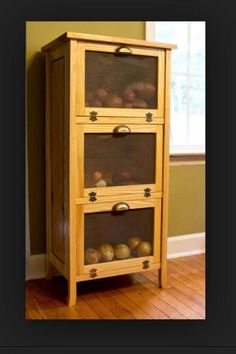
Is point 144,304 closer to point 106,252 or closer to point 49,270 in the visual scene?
point 106,252

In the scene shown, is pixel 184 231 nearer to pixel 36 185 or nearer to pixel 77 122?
pixel 36 185

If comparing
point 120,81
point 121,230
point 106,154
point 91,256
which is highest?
point 120,81

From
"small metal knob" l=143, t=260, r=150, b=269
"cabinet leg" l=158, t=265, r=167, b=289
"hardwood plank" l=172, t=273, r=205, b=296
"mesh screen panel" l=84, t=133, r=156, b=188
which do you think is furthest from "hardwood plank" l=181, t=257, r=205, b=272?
"mesh screen panel" l=84, t=133, r=156, b=188

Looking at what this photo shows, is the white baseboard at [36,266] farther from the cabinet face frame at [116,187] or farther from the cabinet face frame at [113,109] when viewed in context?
the cabinet face frame at [113,109]

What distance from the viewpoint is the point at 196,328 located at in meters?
1.70

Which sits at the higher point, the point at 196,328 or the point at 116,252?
the point at 116,252

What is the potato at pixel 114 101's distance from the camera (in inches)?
82.0

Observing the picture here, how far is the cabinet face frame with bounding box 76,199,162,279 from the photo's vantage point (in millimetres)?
2059

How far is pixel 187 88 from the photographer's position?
9.30ft

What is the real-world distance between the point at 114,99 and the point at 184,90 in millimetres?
884

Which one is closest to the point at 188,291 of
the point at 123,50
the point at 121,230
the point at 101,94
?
the point at 121,230

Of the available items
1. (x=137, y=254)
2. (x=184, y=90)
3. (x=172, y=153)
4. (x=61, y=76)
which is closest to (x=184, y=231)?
(x=172, y=153)

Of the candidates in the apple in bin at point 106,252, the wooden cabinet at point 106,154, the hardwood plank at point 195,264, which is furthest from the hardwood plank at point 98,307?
the hardwood plank at point 195,264

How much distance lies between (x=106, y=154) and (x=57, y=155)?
27cm
